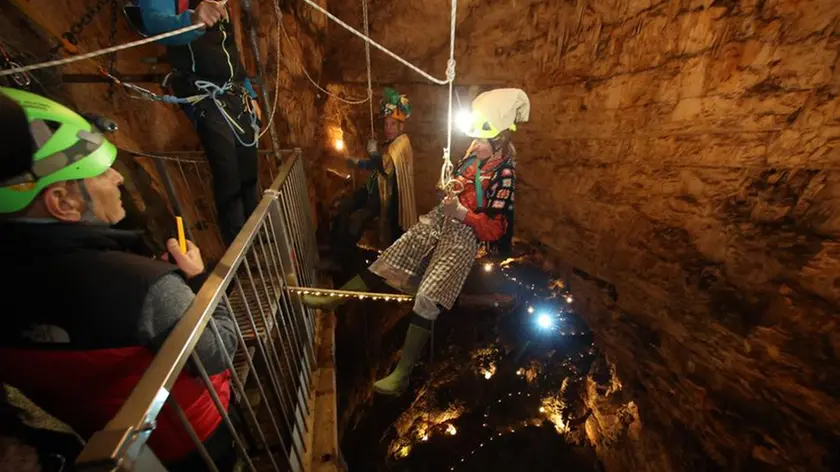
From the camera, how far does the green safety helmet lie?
1239 mm

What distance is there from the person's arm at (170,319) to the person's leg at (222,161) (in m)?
2.14

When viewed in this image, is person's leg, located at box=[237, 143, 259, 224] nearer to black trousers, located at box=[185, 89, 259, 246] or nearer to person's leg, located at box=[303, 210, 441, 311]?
black trousers, located at box=[185, 89, 259, 246]

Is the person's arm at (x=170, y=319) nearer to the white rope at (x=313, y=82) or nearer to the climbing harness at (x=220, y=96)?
the climbing harness at (x=220, y=96)

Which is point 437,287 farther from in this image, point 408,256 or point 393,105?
point 393,105

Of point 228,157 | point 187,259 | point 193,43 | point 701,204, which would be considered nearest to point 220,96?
point 193,43

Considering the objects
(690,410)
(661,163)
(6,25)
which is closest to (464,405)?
(690,410)

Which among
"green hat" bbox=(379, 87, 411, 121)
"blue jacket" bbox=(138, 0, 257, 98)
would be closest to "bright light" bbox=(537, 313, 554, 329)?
"green hat" bbox=(379, 87, 411, 121)

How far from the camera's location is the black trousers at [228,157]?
10.2 feet

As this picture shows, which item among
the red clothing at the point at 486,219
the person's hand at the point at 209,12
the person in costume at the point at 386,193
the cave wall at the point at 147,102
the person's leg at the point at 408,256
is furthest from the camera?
the person in costume at the point at 386,193

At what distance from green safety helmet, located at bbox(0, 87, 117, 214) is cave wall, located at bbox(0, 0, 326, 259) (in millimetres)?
2194

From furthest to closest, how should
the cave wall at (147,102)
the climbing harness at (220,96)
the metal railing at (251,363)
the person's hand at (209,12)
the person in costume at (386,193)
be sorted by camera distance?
the person in costume at (386,193), the climbing harness at (220,96), the cave wall at (147,102), the person's hand at (209,12), the metal railing at (251,363)

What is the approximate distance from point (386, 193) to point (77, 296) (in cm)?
454

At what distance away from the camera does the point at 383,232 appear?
5.85 meters

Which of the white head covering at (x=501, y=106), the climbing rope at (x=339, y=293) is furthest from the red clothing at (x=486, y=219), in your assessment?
the climbing rope at (x=339, y=293)
